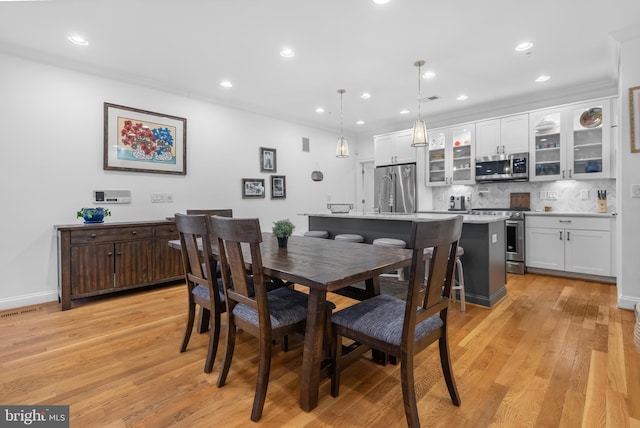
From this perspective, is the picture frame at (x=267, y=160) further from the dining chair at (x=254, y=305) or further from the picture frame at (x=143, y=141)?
the dining chair at (x=254, y=305)

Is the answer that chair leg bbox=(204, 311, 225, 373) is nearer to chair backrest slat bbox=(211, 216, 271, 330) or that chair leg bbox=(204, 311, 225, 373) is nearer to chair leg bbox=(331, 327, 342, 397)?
chair backrest slat bbox=(211, 216, 271, 330)

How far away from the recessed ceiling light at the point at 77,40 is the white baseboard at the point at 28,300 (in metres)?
2.67

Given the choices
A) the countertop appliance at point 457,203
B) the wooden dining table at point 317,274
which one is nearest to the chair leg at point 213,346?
the wooden dining table at point 317,274

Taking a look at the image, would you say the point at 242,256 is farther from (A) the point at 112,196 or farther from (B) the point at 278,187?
(B) the point at 278,187

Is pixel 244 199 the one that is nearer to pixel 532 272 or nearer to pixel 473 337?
pixel 473 337

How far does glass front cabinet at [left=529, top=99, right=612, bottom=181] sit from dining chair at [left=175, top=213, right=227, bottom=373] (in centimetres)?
483

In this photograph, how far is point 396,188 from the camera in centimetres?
615

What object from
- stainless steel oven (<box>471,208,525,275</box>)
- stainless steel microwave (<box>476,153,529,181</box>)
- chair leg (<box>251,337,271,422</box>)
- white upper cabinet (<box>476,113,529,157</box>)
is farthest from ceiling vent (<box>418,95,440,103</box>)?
chair leg (<box>251,337,271,422</box>)

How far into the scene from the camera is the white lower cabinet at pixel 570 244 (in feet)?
12.8

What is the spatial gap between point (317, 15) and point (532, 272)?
4.46m

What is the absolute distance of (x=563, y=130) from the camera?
4398 millimetres

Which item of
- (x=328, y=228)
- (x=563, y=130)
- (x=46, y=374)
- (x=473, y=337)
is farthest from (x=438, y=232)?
(x=563, y=130)

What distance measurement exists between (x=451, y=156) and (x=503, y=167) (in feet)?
2.93

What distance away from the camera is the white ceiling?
259cm
